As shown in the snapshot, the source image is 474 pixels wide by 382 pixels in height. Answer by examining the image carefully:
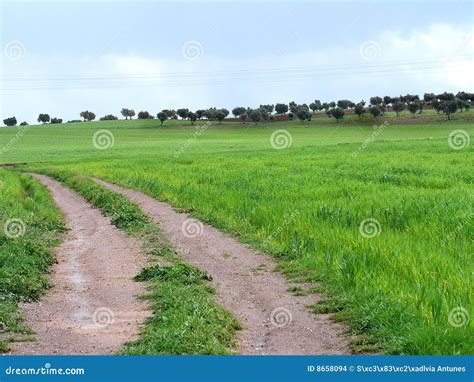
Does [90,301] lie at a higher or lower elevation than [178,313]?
lower

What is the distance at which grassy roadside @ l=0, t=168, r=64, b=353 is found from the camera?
373 inches

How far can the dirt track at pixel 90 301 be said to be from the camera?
846cm

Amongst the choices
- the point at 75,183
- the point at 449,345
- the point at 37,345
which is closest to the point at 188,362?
the point at 37,345

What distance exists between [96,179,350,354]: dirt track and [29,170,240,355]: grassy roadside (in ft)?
1.05

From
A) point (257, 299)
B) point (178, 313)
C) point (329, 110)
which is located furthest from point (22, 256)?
point (329, 110)

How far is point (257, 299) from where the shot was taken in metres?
10.5

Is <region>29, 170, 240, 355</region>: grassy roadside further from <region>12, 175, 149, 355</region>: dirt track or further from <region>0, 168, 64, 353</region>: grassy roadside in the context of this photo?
<region>0, 168, 64, 353</region>: grassy roadside

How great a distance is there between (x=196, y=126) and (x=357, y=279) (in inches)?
5686

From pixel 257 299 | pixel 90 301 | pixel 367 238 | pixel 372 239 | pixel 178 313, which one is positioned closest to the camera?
pixel 178 313

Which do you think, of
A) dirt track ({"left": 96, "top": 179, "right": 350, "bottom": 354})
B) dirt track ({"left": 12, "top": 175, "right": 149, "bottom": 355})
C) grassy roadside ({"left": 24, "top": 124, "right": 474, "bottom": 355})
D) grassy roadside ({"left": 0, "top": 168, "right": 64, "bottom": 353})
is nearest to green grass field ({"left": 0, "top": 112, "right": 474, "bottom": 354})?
grassy roadside ({"left": 24, "top": 124, "right": 474, "bottom": 355})

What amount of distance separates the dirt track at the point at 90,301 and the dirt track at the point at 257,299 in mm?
1543

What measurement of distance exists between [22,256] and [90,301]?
134 inches

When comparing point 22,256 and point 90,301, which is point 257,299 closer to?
point 90,301

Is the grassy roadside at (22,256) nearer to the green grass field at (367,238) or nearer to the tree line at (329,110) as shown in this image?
the green grass field at (367,238)
